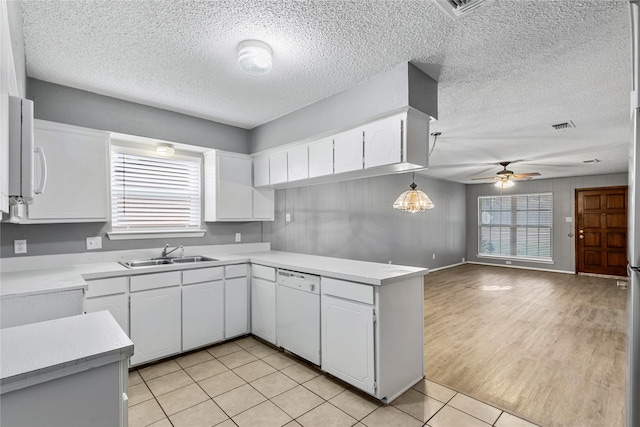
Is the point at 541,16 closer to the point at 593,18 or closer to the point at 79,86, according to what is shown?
the point at 593,18

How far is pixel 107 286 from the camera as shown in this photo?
2621mm

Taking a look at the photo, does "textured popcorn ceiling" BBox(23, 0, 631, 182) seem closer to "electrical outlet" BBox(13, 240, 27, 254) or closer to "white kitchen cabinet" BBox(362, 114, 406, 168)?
"white kitchen cabinet" BBox(362, 114, 406, 168)

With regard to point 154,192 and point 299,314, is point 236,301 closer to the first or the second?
point 299,314

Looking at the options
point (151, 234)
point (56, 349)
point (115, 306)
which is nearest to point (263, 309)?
point (115, 306)

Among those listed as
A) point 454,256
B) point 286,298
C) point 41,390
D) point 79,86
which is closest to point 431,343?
point 286,298

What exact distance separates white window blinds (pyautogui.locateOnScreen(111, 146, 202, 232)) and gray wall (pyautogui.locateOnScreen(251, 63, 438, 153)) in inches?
49.6

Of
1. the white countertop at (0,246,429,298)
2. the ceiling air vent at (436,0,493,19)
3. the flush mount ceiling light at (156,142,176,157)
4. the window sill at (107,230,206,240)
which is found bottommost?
the white countertop at (0,246,429,298)

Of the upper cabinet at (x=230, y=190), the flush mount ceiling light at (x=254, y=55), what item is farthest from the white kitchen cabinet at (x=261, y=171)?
the flush mount ceiling light at (x=254, y=55)

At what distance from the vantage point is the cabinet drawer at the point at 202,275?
3067mm

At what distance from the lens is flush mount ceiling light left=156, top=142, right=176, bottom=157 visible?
341 centimetres

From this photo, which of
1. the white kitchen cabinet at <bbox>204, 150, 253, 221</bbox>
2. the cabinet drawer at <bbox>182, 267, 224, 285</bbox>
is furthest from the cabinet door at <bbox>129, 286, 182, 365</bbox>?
the white kitchen cabinet at <bbox>204, 150, 253, 221</bbox>

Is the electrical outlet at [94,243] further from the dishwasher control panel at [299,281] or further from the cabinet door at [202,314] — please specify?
the dishwasher control panel at [299,281]

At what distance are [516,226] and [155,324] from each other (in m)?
8.84

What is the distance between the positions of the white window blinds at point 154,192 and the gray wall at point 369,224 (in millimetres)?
1102
